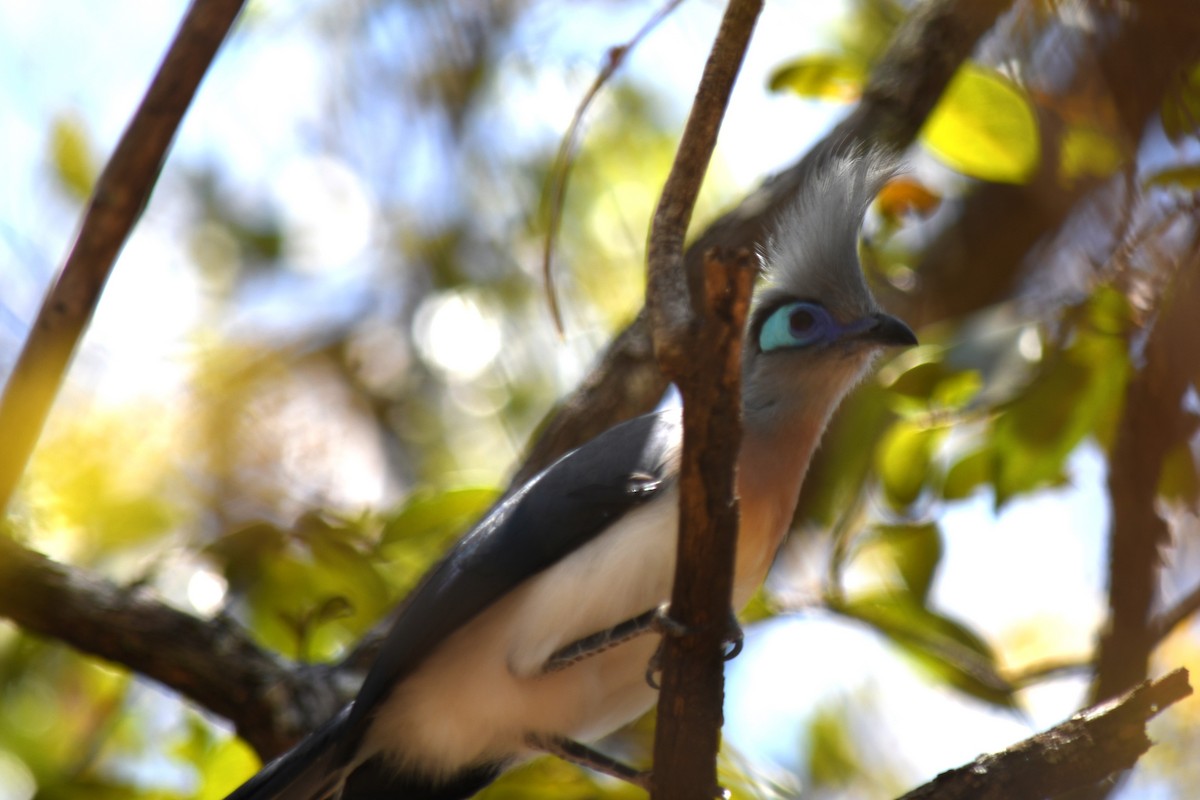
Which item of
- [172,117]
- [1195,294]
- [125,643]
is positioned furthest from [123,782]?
[1195,294]

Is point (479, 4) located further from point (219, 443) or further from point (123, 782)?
point (123, 782)

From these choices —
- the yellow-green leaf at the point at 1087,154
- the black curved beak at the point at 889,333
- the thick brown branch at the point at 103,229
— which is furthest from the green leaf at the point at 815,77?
the thick brown branch at the point at 103,229

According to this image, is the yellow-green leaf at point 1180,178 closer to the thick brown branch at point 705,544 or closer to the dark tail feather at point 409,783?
the thick brown branch at point 705,544

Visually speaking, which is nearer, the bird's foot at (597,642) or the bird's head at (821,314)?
the bird's foot at (597,642)

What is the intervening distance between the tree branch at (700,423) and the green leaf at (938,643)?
43.3 inches

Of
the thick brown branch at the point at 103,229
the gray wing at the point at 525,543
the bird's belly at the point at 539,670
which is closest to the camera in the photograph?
the bird's belly at the point at 539,670

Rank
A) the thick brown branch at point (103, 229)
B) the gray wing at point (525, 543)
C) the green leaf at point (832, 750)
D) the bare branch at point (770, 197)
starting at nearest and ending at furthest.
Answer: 1. the gray wing at point (525, 543)
2. the thick brown branch at point (103, 229)
3. the bare branch at point (770, 197)
4. the green leaf at point (832, 750)

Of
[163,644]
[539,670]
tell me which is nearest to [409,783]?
[539,670]

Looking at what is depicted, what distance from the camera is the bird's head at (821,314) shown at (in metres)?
3.43

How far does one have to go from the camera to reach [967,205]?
613cm

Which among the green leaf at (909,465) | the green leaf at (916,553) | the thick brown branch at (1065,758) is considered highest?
the green leaf at (909,465)

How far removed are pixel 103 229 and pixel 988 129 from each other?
2.53 metres

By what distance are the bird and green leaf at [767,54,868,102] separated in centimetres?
49

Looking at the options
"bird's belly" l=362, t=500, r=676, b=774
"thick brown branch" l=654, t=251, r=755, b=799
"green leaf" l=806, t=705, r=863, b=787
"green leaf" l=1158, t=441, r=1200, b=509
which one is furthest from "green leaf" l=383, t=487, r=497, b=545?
"green leaf" l=806, t=705, r=863, b=787
